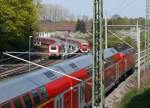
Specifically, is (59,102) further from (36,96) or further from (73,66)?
(73,66)

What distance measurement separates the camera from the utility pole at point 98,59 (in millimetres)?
16500

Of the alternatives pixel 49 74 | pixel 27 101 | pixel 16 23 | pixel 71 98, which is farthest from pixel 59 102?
pixel 16 23

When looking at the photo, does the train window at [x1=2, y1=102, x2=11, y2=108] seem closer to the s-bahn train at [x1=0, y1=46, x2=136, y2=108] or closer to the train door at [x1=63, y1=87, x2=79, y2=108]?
the s-bahn train at [x1=0, y1=46, x2=136, y2=108]

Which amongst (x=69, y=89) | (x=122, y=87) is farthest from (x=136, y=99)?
(x=69, y=89)

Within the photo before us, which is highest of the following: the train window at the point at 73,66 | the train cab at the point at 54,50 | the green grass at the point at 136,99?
the train window at the point at 73,66

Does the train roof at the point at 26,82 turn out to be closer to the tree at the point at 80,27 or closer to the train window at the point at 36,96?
the train window at the point at 36,96

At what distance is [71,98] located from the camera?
67.0ft

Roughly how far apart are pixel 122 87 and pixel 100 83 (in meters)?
22.0

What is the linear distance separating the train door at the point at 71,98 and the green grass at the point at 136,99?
8.07m

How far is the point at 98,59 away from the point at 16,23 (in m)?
51.8

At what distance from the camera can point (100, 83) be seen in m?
16.9

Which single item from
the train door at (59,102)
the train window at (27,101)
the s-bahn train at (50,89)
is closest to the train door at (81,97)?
the s-bahn train at (50,89)

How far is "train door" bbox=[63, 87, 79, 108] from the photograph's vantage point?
64.1 feet

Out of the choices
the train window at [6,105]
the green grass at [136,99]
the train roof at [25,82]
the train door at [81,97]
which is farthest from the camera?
the green grass at [136,99]
